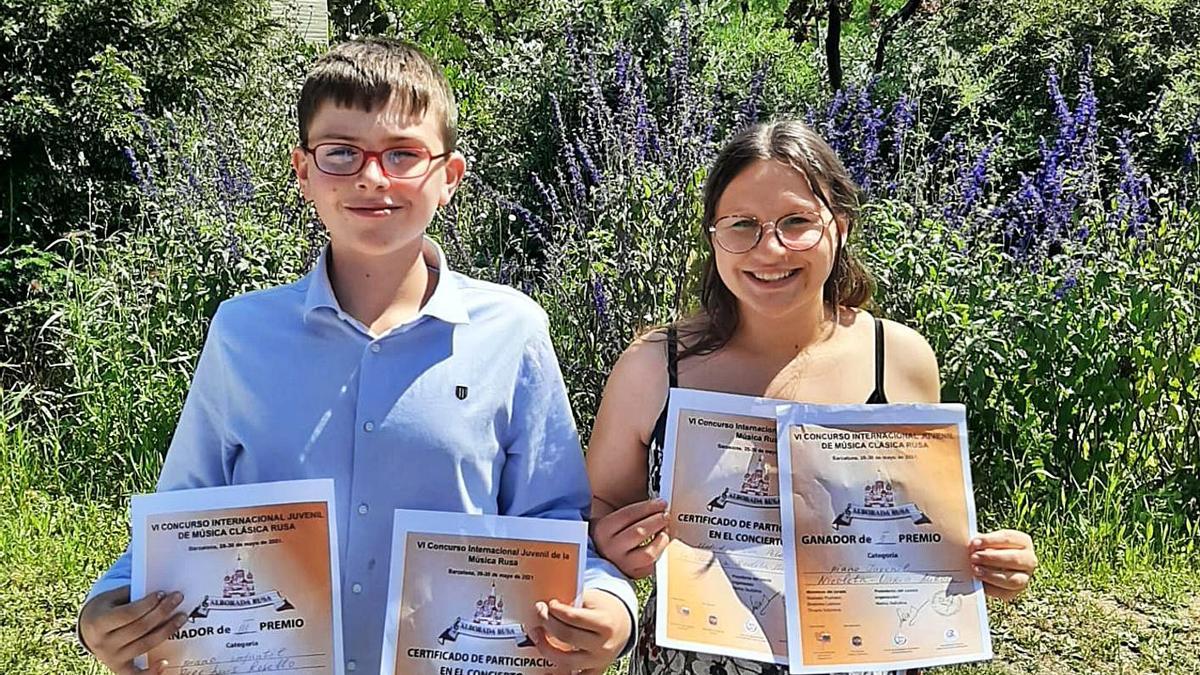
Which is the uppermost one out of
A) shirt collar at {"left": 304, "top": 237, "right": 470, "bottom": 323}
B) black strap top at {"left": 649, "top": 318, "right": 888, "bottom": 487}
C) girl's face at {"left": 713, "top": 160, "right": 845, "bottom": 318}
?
girl's face at {"left": 713, "top": 160, "right": 845, "bottom": 318}

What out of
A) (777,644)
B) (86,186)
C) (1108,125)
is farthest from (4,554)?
(1108,125)

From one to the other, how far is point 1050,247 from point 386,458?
3.72 meters

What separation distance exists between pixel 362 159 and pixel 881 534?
42.8 inches

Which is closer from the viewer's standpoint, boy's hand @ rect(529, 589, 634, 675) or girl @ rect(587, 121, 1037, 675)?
boy's hand @ rect(529, 589, 634, 675)

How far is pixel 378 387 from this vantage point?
6.18 ft

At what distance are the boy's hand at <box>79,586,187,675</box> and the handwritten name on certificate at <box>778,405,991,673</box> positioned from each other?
1.01 metres

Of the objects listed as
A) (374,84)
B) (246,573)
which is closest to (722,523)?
(246,573)

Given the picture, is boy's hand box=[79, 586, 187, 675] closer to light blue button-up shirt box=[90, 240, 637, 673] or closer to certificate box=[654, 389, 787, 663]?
light blue button-up shirt box=[90, 240, 637, 673]

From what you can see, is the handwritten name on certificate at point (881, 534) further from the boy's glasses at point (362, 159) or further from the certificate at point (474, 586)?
the boy's glasses at point (362, 159)

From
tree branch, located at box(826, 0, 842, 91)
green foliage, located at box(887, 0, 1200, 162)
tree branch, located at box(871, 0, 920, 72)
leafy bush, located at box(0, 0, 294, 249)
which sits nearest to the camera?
leafy bush, located at box(0, 0, 294, 249)

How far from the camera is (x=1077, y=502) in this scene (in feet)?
14.6

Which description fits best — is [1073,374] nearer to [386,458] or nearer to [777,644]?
[777,644]

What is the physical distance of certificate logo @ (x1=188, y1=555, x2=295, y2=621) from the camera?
1799mm
